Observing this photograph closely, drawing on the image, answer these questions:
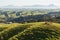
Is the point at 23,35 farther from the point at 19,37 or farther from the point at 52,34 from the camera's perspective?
the point at 52,34

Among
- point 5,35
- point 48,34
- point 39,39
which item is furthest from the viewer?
point 5,35

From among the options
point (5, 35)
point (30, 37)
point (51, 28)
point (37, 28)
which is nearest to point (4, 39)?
point (5, 35)

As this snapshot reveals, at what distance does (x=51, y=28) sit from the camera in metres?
75.2

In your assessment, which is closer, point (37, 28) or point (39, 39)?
point (39, 39)

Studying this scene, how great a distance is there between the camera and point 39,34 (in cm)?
6894

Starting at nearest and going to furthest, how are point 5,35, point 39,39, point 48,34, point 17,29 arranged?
point 39,39
point 48,34
point 5,35
point 17,29

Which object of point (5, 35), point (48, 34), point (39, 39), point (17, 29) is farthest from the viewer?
point (17, 29)

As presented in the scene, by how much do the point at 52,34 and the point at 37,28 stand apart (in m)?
9.20

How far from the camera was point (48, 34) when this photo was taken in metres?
68.5

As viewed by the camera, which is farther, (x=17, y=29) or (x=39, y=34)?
(x=17, y=29)

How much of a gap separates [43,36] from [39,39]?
3.28 meters

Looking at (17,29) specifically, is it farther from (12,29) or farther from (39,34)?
(39,34)

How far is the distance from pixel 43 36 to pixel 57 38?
5.69 meters

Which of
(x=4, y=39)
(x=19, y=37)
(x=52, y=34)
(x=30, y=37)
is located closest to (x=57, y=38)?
(x=52, y=34)
